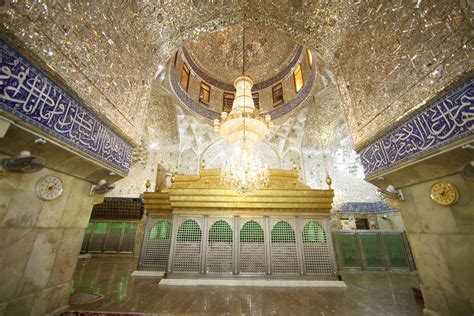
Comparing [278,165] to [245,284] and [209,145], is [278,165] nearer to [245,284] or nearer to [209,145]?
[209,145]

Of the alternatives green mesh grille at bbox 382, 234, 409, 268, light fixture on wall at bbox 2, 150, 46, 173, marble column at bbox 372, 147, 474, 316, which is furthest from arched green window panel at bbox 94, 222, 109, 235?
green mesh grille at bbox 382, 234, 409, 268

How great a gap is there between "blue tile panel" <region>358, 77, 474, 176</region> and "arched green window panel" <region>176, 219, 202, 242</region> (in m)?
3.63

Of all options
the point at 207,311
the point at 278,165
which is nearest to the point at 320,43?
the point at 207,311

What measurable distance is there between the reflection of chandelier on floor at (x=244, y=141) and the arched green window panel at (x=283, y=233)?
1045mm

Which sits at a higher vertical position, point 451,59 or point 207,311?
point 451,59

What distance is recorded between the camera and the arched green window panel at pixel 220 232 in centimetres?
422

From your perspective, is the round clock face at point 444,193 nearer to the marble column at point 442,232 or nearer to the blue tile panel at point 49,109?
the marble column at point 442,232

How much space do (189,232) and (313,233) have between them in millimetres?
2877

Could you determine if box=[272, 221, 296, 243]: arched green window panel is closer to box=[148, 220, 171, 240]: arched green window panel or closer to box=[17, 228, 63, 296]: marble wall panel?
box=[148, 220, 171, 240]: arched green window panel

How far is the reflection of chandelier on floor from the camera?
12.7ft

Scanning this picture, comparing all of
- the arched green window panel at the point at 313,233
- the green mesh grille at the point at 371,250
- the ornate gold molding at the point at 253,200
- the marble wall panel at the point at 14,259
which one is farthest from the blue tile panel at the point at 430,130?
the green mesh grille at the point at 371,250

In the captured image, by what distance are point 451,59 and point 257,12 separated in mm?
3112

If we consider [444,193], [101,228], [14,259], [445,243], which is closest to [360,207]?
[445,243]

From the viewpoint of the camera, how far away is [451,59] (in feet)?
5.25
